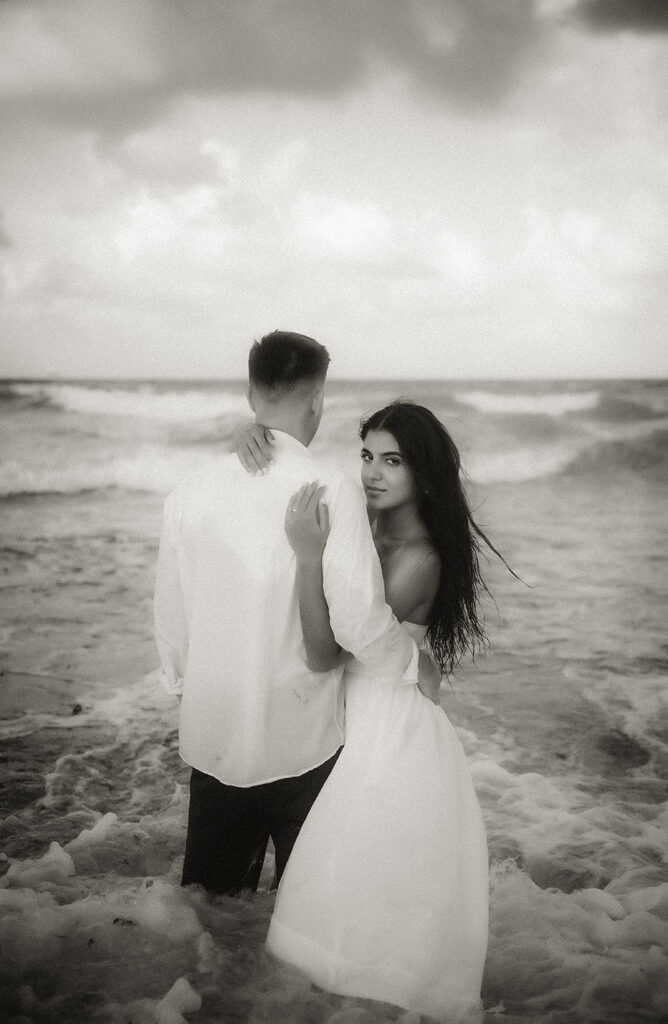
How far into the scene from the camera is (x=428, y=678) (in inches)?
79.7

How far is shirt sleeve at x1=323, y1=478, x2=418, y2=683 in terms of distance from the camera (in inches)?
68.7

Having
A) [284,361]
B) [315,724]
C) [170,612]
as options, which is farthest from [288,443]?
[315,724]

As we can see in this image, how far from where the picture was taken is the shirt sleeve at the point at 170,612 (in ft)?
6.41

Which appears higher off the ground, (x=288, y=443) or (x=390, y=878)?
(x=288, y=443)

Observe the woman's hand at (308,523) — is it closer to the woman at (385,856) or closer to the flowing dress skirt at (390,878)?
the woman at (385,856)

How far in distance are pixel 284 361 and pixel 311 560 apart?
1.54 ft

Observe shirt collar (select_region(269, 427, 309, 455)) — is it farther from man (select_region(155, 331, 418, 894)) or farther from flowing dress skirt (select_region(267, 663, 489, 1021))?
flowing dress skirt (select_region(267, 663, 489, 1021))

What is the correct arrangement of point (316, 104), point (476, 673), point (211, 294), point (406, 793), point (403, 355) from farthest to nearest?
point (403, 355) → point (211, 294) → point (316, 104) → point (476, 673) → point (406, 793)

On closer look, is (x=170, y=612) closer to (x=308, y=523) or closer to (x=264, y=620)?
(x=264, y=620)

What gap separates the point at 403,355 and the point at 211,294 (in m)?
4.32

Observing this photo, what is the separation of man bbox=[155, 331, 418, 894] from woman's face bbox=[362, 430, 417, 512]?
35cm

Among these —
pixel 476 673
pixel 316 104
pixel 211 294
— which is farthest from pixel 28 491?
pixel 476 673

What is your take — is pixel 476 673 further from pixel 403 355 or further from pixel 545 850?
pixel 403 355

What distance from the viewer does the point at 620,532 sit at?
30.2ft
